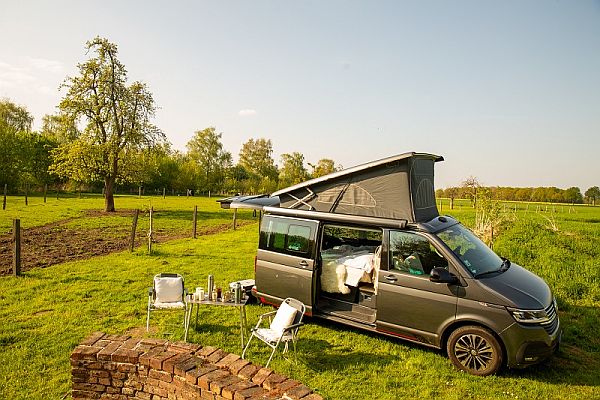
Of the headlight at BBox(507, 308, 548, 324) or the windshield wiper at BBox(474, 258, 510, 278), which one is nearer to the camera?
the headlight at BBox(507, 308, 548, 324)

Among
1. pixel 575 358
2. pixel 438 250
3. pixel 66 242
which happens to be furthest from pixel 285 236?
pixel 66 242

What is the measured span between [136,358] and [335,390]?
261 centimetres

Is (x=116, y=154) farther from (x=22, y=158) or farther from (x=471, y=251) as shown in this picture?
(x=471, y=251)

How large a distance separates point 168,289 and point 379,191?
4.18 meters

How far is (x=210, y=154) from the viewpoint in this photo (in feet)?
238

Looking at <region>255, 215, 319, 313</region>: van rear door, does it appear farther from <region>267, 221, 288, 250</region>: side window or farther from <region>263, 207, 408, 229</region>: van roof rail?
<region>263, 207, 408, 229</region>: van roof rail

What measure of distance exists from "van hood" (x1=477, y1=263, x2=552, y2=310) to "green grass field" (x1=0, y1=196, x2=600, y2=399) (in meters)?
1.07

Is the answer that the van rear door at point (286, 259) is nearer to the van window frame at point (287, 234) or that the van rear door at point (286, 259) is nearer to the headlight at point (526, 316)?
the van window frame at point (287, 234)

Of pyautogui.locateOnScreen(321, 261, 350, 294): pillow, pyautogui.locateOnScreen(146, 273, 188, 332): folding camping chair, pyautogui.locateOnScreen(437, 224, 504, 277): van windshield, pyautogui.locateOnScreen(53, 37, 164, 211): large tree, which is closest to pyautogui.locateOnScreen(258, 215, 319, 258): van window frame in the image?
pyautogui.locateOnScreen(321, 261, 350, 294): pillow

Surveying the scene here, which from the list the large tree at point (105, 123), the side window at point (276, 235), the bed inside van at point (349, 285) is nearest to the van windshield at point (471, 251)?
the bed inside van at point (349, 285)

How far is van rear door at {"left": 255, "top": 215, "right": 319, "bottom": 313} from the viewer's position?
24.2ft

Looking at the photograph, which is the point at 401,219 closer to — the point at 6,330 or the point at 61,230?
the point at 6,330

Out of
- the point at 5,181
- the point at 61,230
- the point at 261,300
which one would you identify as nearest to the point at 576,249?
the point at 261,300

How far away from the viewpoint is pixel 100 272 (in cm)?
1152
